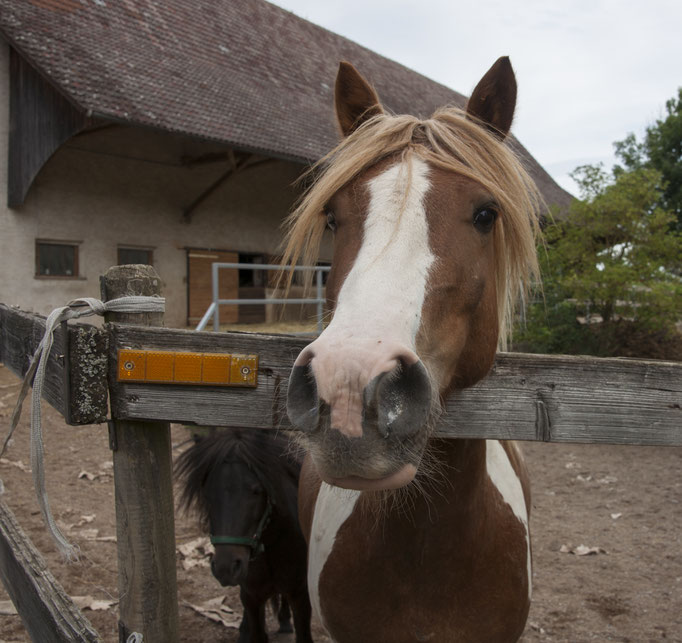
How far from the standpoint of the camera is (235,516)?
10.2 ft

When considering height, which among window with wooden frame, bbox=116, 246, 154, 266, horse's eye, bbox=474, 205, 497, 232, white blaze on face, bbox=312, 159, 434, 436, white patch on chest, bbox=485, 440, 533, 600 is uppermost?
window with wooden frame, bbox=116, 246, 154, 266

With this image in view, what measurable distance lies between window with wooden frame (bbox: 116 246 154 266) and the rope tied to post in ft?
34.7

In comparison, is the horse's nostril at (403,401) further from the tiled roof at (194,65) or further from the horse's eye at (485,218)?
the tiled roof at (194,65)

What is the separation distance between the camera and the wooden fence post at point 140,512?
170cm

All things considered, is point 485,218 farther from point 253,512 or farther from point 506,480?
point 253,512

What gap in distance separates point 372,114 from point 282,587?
2584mm

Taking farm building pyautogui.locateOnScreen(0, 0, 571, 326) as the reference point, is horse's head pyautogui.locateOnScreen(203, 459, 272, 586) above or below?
below

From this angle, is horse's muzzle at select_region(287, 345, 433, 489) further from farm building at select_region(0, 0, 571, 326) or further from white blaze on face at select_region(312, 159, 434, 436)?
farm building at select_region(0, 0, 571, 326)

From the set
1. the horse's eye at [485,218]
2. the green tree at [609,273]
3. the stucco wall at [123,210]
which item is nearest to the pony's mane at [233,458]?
the horse's eye at [485,218]

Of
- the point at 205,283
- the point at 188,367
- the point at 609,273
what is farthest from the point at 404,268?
the point at 205,283

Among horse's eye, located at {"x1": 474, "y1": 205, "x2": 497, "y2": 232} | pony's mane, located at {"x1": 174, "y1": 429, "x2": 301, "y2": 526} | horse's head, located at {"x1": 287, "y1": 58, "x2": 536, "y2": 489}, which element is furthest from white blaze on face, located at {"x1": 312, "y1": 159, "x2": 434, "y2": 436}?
pony's mane, located at {"x1": 174, "y1": 429, "x2": 301, "y2": 526}

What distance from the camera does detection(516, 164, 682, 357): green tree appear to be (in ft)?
29.0

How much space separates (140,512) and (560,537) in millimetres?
4240

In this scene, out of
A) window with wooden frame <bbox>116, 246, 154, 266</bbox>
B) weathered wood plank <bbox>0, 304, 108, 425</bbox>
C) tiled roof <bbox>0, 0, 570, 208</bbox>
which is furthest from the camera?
window with wooden frame <bbox>116, 246, 154, 266</bbox>
